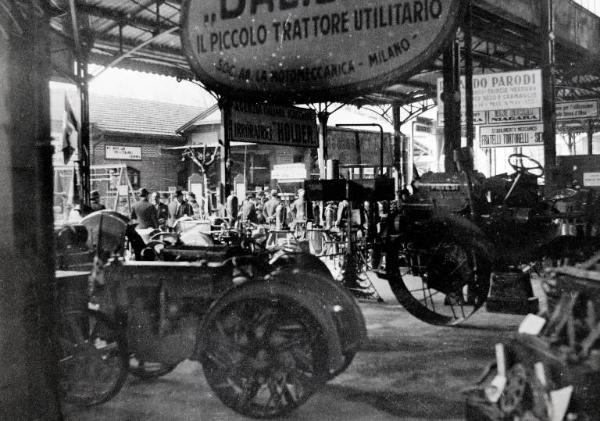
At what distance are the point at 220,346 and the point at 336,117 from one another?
31.1 m

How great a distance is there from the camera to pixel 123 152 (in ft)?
96.0

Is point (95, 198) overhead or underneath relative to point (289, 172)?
underneath

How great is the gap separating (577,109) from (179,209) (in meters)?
12.8

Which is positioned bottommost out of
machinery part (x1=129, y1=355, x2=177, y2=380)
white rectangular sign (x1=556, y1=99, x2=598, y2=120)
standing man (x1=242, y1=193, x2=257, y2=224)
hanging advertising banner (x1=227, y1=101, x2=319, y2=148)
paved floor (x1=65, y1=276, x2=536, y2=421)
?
paved floor (x1=65, y1=276, x2=536, y2=421)

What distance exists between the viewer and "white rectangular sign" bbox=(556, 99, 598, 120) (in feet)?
65.4

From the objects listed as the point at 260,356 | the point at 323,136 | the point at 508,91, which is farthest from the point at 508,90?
the point at 260,356

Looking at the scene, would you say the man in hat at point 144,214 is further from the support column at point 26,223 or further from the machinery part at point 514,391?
the machinery part at point 514,391

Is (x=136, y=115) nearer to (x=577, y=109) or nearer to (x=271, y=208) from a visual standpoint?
(x=271, y=208)

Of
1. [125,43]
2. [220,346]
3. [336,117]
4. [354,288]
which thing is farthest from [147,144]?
[220,346]

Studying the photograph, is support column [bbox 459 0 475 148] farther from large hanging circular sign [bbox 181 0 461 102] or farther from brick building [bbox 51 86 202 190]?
brick building [bbox 51 86 202 190]

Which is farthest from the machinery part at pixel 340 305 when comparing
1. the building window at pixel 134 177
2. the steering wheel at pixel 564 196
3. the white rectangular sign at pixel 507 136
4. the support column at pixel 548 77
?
the building window at pixel 134 177

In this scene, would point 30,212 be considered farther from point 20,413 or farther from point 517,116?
point 517,116

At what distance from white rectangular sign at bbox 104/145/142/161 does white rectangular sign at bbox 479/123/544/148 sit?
692 inches

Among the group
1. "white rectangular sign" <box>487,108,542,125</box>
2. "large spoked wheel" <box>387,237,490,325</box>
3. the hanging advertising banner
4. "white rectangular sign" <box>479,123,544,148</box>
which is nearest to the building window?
"white rectangular sign" <box>479,123,544,148</box>
